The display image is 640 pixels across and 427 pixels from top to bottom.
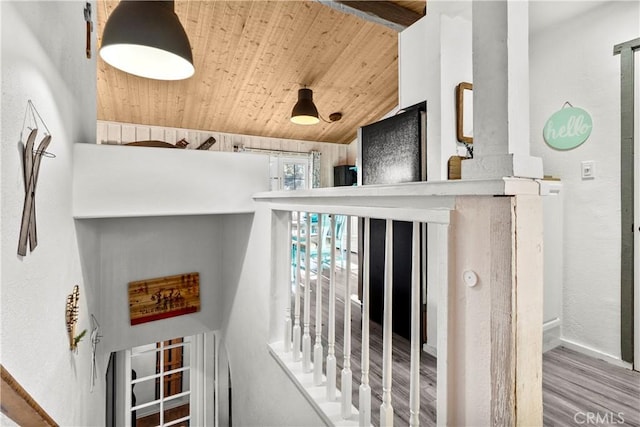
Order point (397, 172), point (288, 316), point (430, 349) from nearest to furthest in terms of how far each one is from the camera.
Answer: point (288, 316), point (430, 349), point (397, 172)

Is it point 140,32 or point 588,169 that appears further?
point 588,169

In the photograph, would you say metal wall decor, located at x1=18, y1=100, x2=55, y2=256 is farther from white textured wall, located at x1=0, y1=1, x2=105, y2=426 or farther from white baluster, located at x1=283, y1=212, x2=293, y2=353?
white baluster, located at x1=283, y1=212, x2=293, y2=353

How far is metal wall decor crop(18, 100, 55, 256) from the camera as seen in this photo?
892 mm

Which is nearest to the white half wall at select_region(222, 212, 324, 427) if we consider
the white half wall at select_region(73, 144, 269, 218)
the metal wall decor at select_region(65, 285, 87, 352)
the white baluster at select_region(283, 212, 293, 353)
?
the white baluster at select_region(283, 212, 293, 353)

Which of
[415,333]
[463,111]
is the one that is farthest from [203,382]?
[463,111]

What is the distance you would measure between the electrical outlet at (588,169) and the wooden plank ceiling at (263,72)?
85.8 inches

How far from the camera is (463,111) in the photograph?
229 cm

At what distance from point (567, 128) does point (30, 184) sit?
313cm

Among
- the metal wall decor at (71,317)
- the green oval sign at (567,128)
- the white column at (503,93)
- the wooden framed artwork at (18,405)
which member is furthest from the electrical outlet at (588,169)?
the metal wall decor at (71,317)

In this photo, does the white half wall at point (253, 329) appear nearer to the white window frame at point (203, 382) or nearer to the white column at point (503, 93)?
the white window frame at point (203, 382)

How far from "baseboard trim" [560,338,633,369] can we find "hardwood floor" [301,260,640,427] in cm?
4

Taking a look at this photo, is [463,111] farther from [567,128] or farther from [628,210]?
[628,210]

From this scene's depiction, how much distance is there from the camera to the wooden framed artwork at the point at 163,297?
2.59 m

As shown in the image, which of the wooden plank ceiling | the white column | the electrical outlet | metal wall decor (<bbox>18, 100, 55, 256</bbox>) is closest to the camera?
the white column
